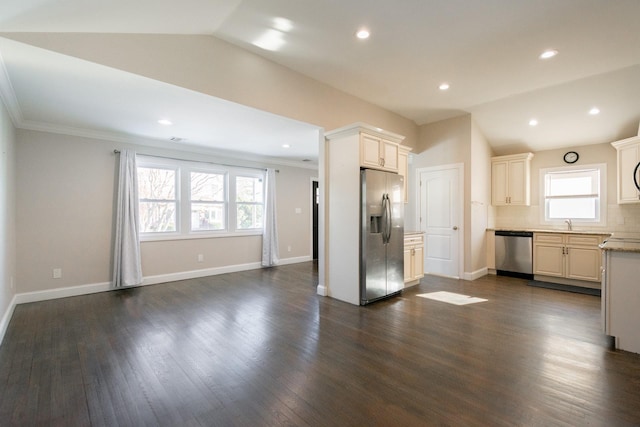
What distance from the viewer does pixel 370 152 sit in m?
3.86

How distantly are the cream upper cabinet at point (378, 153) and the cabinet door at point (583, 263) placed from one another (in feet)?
11.3

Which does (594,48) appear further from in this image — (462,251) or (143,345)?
(143,345)

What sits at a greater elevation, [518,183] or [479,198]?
[518,183]

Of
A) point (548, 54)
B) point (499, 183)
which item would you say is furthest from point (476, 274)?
point (548, 54)

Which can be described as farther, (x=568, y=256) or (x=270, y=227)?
(x=270, y=227)

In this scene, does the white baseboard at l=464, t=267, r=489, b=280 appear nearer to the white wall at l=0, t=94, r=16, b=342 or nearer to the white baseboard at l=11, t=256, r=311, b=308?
the white baseboard at l=11, t=256, r=311, b=308

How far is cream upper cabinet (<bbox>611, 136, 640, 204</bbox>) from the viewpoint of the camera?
439cm

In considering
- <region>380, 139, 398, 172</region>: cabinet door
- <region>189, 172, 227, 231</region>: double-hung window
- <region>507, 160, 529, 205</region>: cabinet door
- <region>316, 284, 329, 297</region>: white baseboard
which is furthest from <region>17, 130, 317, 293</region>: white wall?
<region>507, 160, 529, 205</region>: cabinet door

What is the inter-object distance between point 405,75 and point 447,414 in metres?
3.75

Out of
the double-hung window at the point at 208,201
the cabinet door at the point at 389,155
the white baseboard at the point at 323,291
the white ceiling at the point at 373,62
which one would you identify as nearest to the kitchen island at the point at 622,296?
the white ceiling at the point at 373,62

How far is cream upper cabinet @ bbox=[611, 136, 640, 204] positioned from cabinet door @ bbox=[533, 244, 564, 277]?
3.87ft

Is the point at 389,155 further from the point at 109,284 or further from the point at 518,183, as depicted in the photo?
the point at 109,284

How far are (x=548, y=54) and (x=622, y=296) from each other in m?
2.69

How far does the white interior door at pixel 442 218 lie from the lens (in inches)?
208
